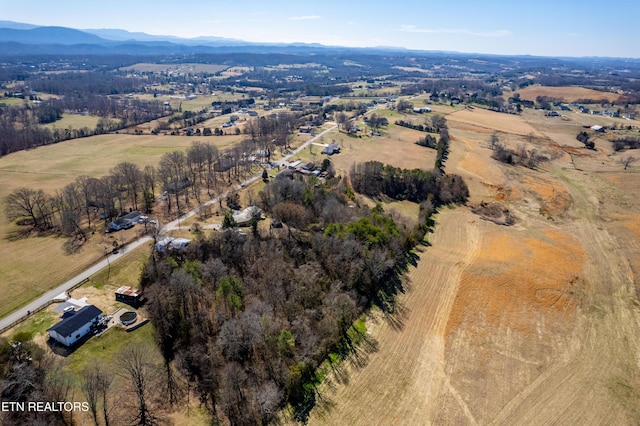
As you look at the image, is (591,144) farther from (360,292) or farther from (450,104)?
(360,292)

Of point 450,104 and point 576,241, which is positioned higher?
point 450,104

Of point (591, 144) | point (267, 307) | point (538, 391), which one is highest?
point (591, 144)

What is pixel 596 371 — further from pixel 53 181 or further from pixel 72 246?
pixel 53 181

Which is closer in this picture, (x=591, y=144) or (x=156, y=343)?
(x=156, y=343)

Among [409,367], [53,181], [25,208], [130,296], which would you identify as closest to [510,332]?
[409,367]

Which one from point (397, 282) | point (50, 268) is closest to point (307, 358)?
point (397, 282)

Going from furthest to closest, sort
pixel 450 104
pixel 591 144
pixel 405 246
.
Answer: pixel 450 104
pixel 591 144
pixel 405 246

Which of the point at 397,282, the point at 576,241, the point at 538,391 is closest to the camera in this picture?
the point at 538,391
